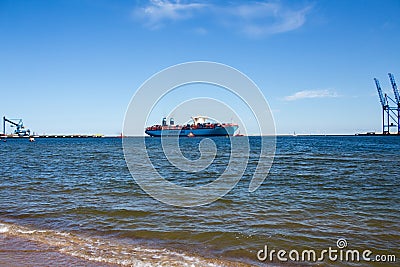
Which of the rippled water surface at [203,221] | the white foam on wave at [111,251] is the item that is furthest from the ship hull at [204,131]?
the white foam on wave at [111,251]

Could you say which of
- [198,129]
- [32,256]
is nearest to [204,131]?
[198,129]

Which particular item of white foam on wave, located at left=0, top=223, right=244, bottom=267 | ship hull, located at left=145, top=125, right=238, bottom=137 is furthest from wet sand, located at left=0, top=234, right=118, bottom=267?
ship hull, located at left=145, top=125, right=238, bottom=137

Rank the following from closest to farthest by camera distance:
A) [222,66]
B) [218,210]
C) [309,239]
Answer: [309,239] < [222,66] < [218,210]

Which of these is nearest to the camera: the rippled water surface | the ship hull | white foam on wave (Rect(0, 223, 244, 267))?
white foam on wave (Rect(0, 223, 244, 267))

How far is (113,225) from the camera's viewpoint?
10227mm

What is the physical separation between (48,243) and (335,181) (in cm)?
1584

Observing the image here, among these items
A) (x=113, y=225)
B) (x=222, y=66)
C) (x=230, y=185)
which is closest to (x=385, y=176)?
(x=230, y=185)

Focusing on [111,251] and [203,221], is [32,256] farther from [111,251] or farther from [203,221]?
[203,221]

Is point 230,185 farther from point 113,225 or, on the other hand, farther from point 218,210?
point 113,225

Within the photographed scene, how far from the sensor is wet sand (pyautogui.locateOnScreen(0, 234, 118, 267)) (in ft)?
22.7

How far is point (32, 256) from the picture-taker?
7328 millimetres

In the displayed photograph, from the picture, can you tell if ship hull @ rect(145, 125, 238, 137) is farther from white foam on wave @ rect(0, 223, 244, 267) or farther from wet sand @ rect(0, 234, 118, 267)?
wet sand @ rect(0, 234, 118, 267)

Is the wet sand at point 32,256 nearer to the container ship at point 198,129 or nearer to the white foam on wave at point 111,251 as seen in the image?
the white foam on wave at point 111,251

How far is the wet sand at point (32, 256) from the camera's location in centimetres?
692
